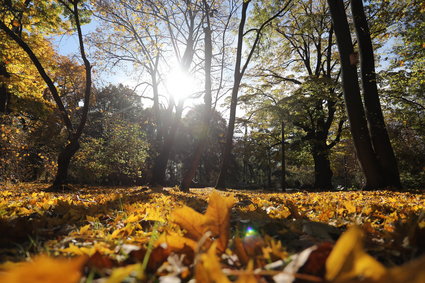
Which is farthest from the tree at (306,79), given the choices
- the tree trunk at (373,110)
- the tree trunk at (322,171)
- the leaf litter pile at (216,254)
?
the leaf litter pile at (216,254)

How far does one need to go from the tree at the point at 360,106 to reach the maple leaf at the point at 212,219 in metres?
6.27

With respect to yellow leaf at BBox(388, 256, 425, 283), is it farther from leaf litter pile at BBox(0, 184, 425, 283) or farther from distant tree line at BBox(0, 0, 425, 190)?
distant tree line at BBox(0, 0, 425, 190)

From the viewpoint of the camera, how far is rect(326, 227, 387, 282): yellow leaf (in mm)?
398

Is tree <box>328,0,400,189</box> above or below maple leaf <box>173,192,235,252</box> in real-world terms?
above

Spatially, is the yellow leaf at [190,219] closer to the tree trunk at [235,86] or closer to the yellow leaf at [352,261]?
the yellow leaf at [352,261]

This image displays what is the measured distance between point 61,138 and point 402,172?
79.9 feet

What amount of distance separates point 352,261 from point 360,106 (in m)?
6.95

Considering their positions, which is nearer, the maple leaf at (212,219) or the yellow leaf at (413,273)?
the yellow leaf at (413,273)

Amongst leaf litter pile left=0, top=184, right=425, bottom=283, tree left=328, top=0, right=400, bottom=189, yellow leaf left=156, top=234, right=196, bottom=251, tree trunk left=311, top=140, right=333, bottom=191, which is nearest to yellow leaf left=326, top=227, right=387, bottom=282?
leaf litter pile left=0, top=184, right=425, bottom=283

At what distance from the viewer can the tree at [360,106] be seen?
5859mm

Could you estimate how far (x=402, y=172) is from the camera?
55.9 feet

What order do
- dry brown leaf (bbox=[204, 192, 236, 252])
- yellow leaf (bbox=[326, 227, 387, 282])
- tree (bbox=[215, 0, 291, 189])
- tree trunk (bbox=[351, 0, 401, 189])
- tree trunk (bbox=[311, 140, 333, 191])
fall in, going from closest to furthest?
yellow leaf (bbox=[326, 227, 387, 282]) < dry brown leaf (bbox=[204, 192, 236, 252]) < tree trunk (bbox=[351, 0, 401, 189]) < tree (bbox=[215, 0, 291, 189]) < tree trunk (bbox=[311, 140, 333, 191])

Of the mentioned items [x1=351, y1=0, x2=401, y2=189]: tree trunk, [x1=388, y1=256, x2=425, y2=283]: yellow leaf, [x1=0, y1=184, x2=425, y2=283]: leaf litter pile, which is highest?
[x1=351, y1=0, x2=401, y2=189]: tree trunk

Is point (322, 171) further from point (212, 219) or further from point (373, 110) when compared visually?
point (212, 219)
